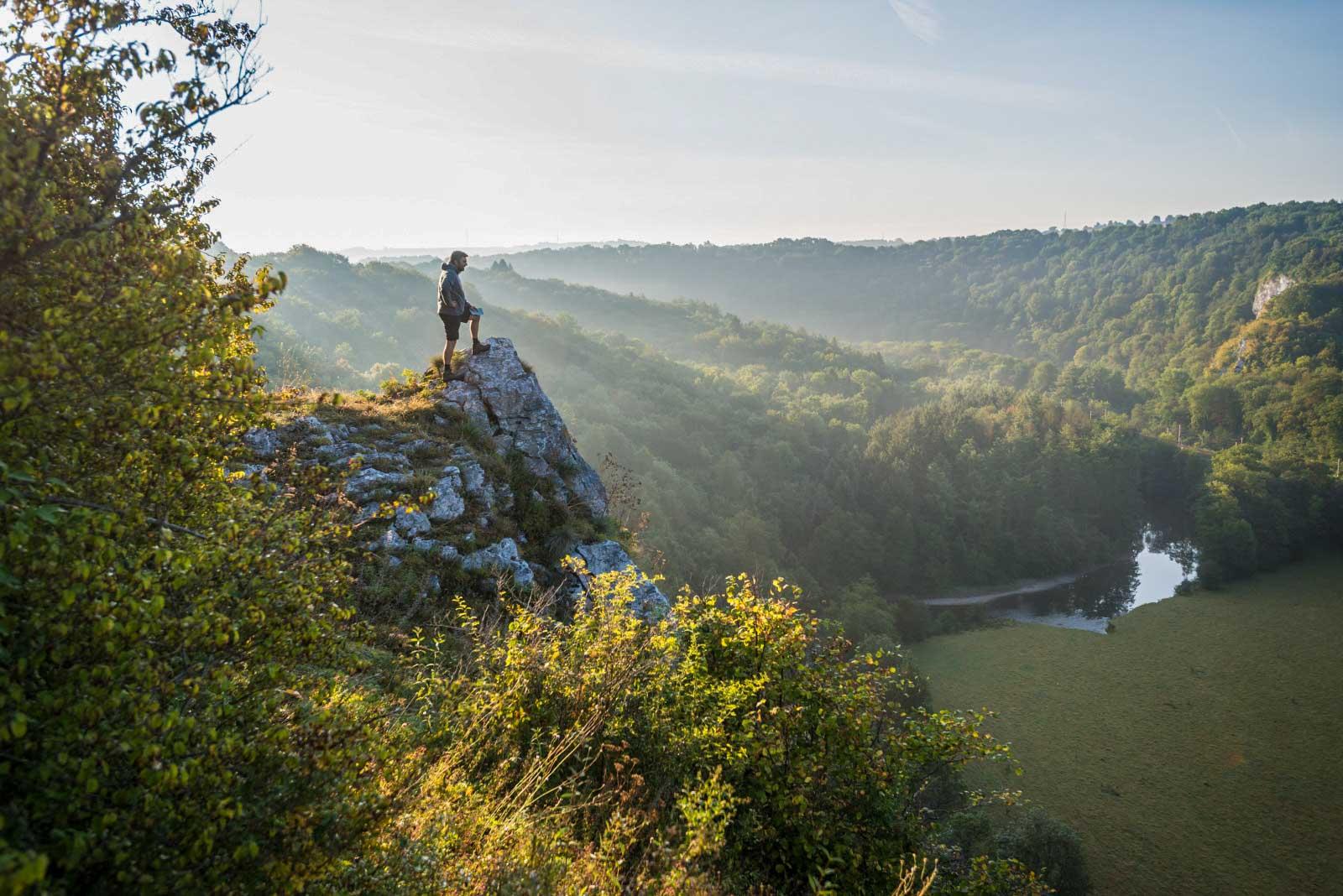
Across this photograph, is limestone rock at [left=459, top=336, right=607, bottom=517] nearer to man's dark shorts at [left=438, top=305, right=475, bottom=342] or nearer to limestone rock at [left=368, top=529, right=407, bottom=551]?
man's dark shorts at [left=438, top=305, right=475, bottom=342]

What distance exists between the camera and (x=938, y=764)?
6711 millimetres

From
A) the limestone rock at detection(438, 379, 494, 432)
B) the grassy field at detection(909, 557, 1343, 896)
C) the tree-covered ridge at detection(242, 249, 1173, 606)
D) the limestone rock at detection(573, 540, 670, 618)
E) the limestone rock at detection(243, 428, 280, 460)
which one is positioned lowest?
the grassy field at detection(909, 557, 1343, 896)

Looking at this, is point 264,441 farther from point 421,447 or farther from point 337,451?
point 421,447

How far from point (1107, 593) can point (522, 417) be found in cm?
6338

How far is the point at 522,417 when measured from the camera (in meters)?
13.7

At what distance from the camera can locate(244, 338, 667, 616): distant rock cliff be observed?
9461 mm

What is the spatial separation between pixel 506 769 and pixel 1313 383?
126m

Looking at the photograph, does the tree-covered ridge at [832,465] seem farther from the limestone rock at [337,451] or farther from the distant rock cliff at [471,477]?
the limestone rock at [337,451]

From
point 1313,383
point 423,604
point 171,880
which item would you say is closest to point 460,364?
point 423,604

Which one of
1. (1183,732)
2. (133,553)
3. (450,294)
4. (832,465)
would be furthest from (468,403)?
(832,465)

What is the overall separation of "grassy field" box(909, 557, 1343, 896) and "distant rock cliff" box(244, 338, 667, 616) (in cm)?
2248

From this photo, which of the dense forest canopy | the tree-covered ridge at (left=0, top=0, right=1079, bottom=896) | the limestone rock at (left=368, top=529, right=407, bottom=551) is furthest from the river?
the tree-covered ridge at (left=0, top=0, right=1079, bottom=896)

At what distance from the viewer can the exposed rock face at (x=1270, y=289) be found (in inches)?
5359

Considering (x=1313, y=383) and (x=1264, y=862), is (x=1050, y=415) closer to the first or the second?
(x=1313, y=383)
